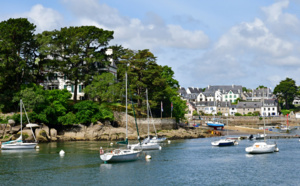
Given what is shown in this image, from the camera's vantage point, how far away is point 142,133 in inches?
3996

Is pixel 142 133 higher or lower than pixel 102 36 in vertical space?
lower

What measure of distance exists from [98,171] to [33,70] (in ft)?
170

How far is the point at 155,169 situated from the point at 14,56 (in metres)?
51.6

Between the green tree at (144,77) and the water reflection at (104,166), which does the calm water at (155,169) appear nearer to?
the water reflection at (104,166)

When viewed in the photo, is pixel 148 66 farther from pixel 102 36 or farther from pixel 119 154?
pixel 119 154

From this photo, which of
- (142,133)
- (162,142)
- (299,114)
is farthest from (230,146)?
(299,114)

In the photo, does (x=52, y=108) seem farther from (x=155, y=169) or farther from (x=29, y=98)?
(x=155, y=169)

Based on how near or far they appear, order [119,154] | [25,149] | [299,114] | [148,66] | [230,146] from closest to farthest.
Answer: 1. [119,154]
2. [25,149]
3. [230,146]
4. [148,66]
5. [299,114]

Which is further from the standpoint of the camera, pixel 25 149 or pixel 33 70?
pixel 33 70

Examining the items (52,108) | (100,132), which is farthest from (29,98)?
(100,132)

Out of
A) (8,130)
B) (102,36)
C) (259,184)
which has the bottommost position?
(259,184)

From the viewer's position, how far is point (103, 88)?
100188mm

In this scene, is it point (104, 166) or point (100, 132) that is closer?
point (104, 166)

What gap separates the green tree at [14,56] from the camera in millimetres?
91562
